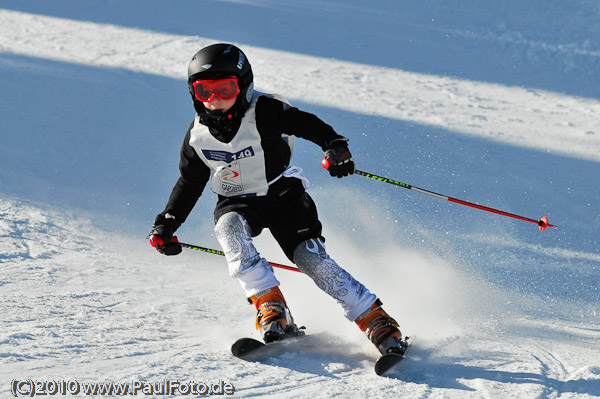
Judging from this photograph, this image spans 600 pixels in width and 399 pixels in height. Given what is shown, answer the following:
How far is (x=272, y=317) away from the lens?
3.12 metres

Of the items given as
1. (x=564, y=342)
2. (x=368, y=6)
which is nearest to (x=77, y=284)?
(x=564, y=342)

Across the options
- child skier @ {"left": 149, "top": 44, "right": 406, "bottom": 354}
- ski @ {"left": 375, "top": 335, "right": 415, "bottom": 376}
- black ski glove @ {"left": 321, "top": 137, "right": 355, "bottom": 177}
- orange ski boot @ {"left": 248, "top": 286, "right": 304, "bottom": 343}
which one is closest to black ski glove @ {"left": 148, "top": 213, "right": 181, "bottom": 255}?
child skier @ {"left": 149, "top": 44, "right": 406, "bottom": 354}

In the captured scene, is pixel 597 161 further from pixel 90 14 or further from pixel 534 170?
pixel 90 14

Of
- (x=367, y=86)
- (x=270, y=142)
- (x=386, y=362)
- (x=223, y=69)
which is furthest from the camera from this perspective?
(x=367, y=86)

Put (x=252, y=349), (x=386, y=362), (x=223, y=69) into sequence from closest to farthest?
(x=386, y=362) → (x=252, y=349) → (x=223, y=69)

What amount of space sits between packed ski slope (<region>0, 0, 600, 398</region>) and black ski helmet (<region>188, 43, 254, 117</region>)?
1159 mm

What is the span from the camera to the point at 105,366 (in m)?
2.80

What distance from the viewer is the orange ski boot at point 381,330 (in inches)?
120

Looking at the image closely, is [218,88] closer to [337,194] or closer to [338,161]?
[338,161]

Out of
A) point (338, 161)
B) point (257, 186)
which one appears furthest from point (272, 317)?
point (338, 161)

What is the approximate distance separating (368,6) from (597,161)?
4764 millimetres

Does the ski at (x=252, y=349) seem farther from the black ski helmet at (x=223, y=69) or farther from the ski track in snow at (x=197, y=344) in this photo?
the black ski helmet at (x=223, y=69)

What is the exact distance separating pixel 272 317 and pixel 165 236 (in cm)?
72

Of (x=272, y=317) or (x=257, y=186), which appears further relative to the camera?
(x=257, y=186)
